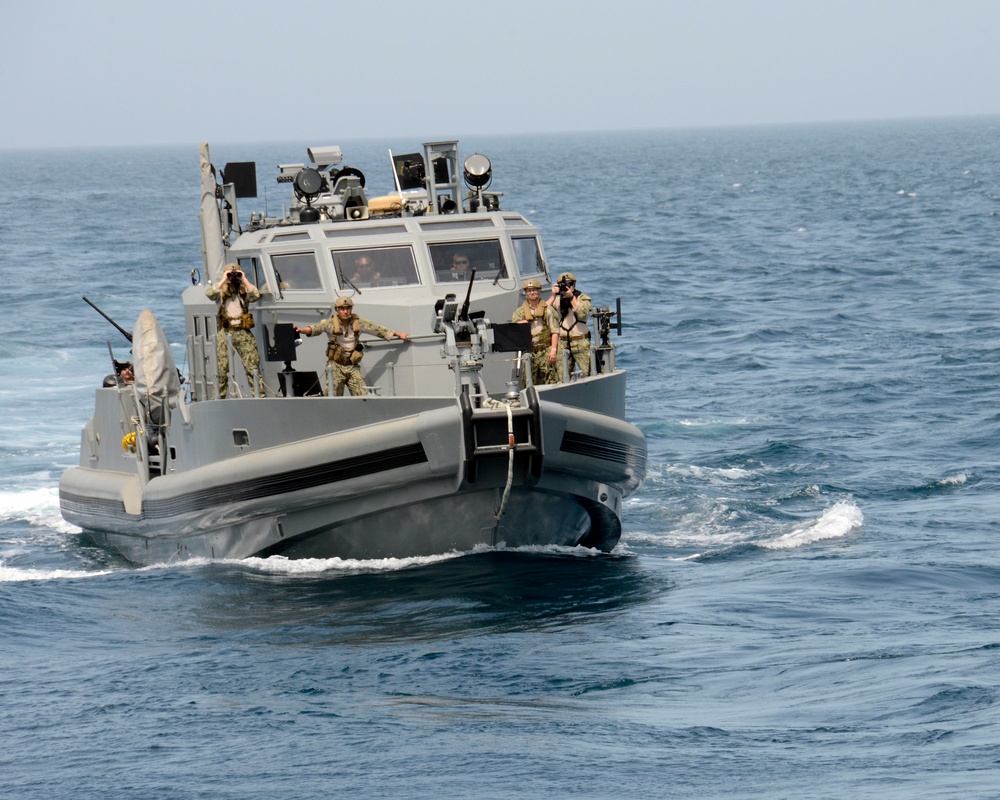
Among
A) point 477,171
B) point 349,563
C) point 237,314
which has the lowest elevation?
point 349,563

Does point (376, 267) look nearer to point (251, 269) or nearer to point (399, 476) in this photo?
point (251, 269)

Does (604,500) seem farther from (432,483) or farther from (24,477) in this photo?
(24,477)

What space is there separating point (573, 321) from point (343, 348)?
2193 mm

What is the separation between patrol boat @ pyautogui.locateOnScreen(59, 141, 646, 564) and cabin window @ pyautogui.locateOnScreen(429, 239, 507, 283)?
0.02 meters

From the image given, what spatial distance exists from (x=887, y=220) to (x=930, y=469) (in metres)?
38.8

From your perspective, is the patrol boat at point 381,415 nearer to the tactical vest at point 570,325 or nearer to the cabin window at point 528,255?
the cabin window at point 528,255

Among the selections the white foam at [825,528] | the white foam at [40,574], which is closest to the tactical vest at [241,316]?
the white foam at [40,574]

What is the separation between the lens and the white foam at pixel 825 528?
15656 millimetres

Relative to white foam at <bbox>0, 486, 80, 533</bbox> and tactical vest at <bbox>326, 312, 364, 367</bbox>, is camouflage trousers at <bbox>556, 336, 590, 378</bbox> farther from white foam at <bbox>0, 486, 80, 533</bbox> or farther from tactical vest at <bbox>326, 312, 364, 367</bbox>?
white foam at <bbox>0, 486, 80, 533</bbox>

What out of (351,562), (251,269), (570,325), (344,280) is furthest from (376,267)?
(351,562)

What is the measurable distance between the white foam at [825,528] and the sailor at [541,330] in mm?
2902

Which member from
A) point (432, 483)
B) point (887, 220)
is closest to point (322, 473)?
point (432, 483)

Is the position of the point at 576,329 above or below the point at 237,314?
below

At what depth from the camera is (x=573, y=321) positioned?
14.6 meters
